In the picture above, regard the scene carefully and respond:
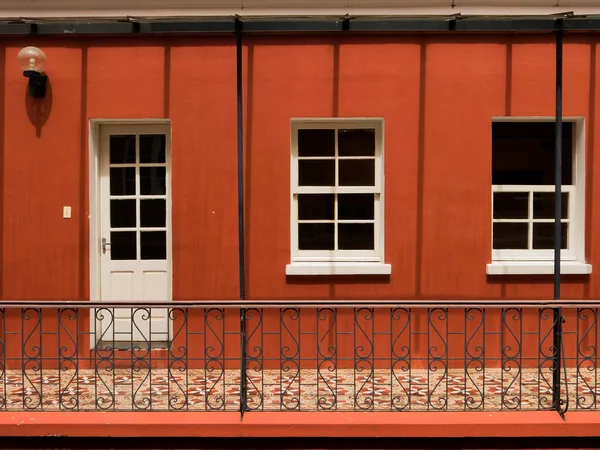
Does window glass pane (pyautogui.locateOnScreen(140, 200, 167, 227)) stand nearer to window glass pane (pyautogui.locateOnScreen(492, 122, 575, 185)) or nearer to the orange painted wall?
the orange painted wall

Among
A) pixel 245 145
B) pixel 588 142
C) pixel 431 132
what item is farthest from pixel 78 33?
pixel 588 142

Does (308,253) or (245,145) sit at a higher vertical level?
(245,145)

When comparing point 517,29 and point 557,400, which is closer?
point 557,400

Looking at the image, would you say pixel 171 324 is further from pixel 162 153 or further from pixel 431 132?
pixel 431 132

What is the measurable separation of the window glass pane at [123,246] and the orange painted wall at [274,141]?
373 millimetres

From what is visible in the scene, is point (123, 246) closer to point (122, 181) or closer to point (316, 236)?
point (122, 181)

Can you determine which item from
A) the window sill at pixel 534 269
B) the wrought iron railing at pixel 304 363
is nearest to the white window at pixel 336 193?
the wrought iron railing at pixel 304 363

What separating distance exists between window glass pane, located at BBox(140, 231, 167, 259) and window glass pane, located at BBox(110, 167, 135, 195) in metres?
0.52

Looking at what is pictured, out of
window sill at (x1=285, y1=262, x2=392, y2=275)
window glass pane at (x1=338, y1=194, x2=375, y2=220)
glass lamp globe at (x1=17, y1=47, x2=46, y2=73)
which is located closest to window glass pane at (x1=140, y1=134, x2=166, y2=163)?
glass lamp globe at (x1=17, y1=47, x2=46, y2=73)

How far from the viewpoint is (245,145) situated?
245 inches

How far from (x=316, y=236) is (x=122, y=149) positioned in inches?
94.7

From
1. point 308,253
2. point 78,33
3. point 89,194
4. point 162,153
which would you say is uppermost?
point 78,33

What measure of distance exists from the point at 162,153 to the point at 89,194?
91 centimetres

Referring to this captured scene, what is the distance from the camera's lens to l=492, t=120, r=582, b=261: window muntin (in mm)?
6410
